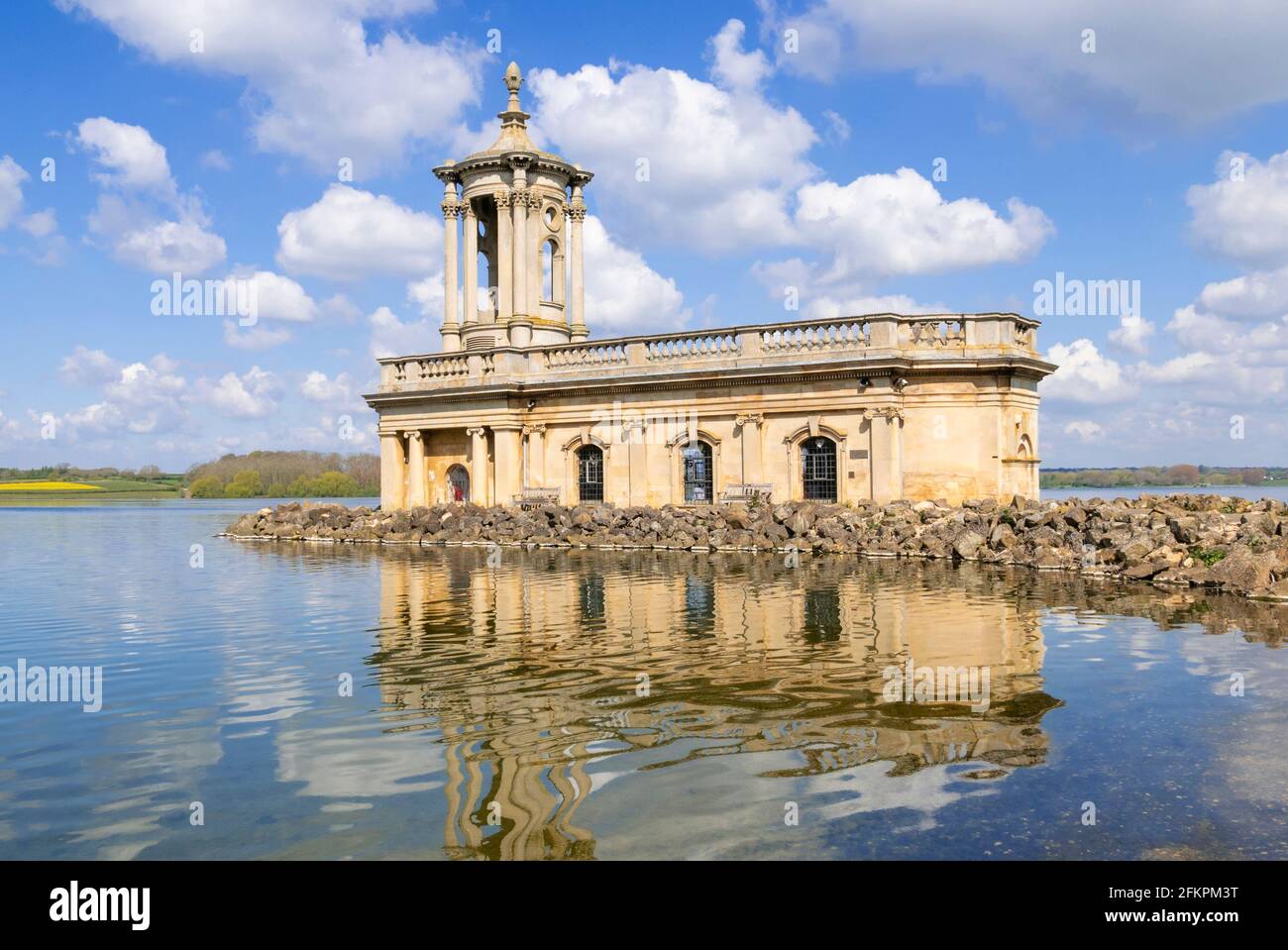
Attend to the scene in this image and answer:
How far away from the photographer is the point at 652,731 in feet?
28.8

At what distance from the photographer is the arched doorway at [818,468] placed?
32.4 metres

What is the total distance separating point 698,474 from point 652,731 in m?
26.5

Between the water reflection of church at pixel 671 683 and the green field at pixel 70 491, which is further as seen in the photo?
the green field at pixel 70 491

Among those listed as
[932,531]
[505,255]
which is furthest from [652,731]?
[505,255]

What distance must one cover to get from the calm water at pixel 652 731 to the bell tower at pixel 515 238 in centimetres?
2589

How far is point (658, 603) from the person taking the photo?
17.3 metres

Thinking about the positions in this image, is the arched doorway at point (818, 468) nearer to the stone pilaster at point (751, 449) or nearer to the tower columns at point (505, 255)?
the stone pilaster at point (751, 449)

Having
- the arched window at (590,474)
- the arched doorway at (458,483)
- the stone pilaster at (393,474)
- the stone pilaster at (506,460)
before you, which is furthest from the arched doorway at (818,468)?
the stone pilaster at (393,474)

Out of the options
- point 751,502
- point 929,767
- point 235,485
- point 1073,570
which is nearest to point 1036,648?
point 929,767

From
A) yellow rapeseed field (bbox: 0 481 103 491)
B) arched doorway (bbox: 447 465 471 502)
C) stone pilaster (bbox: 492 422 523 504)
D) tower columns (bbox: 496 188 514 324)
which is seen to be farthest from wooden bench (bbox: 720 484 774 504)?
yellow rapeseed field (bbox: 0 481 103 491)

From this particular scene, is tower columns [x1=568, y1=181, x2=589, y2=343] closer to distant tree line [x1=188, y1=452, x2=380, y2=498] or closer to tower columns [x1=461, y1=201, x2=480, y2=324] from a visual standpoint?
tower columns [x1=461, y1=201, x2=480, y2=324]

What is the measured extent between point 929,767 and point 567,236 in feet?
126

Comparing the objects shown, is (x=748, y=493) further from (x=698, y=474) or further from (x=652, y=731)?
(x=652, y=731)
